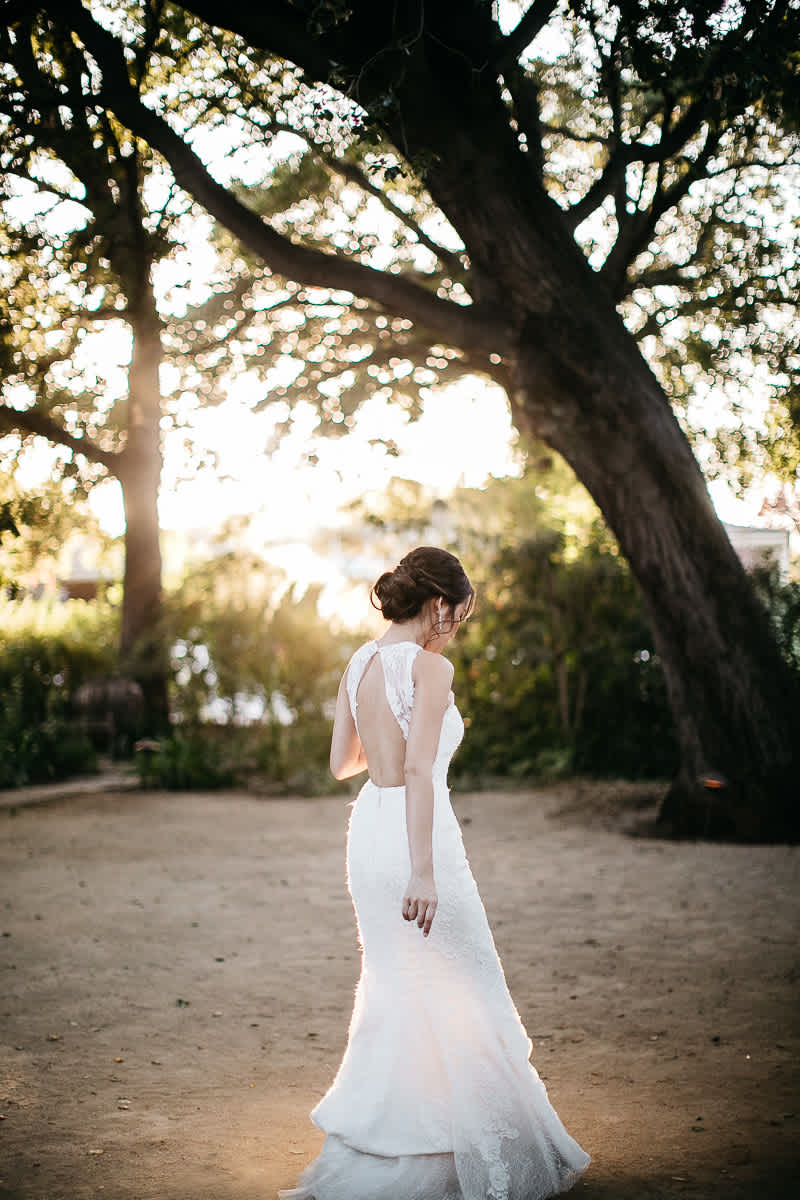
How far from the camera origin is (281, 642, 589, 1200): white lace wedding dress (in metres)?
3.39

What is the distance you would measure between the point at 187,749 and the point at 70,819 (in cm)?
299

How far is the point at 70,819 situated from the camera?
40.5 feet

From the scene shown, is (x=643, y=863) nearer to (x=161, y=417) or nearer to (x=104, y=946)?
(x=104, y=946)

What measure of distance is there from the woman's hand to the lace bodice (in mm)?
386

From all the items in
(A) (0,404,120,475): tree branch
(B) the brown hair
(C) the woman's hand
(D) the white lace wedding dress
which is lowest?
(D) the white lace wedding dress

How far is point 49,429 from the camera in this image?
11.2 meters

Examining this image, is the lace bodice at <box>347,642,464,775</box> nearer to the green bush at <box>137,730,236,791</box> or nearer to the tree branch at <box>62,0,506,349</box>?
the tree branch at <box>62,0,506,349</box>

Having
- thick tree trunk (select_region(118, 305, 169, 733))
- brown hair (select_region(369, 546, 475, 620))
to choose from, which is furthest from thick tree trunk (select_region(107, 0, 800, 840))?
thick tree trunk (select_region(118, 305, 169, 733))

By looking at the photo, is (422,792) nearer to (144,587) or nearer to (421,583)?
(421,583)

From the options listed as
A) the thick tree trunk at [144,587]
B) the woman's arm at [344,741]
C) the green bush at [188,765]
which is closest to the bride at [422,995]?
the woman's arm at [344,741]

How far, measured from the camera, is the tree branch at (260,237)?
8.16 meters

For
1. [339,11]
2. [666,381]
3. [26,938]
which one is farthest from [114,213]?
[666,381]

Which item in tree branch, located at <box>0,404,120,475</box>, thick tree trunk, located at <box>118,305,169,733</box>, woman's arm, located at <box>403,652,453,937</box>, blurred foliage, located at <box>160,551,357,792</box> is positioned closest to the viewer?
woman's arm, located at <box>403,652,453,937</box>

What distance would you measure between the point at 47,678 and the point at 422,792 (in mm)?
15218
